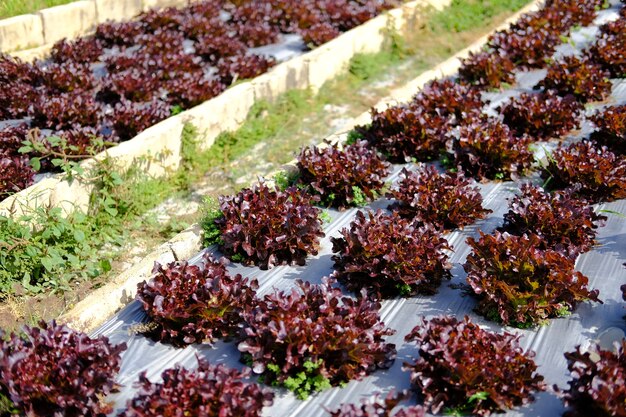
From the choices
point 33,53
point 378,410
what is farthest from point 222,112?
point 378,410

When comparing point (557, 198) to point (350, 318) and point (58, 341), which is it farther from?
point (58, 341)

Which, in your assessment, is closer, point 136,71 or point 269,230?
point 269,230

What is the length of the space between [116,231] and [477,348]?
426 cm

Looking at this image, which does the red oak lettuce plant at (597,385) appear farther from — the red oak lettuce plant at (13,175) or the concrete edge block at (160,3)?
the concrete edge block at (160,3)

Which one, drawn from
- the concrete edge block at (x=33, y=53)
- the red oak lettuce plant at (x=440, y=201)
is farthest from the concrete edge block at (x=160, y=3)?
the red oak lettuce plant at (x=440, y=201)

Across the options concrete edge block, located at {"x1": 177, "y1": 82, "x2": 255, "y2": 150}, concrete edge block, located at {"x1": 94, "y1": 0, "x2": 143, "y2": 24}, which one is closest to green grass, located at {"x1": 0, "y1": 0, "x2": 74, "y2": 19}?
concrete edge block, located at {"x1": 94, "y1": 0, "x2": 143, "y2": 24}

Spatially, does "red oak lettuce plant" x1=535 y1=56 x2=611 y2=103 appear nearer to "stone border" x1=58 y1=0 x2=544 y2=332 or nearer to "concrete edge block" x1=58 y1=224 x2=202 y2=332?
"stone border" x1=58 y1=0 x2=544 y2=332

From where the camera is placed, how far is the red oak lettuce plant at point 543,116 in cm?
832

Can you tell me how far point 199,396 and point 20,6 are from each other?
8.72 m

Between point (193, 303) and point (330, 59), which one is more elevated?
point (193, 303)

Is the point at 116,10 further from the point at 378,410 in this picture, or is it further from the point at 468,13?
the point at 378,410

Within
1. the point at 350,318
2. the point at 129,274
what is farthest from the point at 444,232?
the point at 129,274

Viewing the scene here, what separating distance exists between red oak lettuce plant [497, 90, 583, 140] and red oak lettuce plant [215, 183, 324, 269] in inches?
127

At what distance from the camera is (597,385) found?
4.18m
